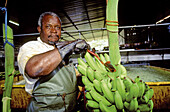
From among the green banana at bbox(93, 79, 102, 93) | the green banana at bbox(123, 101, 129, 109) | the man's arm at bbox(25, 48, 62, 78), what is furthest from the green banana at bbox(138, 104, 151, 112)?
the man's arm at bbox(25, 48, 62, 78)

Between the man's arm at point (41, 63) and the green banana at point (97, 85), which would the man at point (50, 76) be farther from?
the green banana at point (97, 85)

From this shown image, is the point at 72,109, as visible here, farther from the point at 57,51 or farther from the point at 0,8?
the point at 0,8

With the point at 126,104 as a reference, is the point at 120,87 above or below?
above

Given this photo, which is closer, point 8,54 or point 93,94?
point 93,94

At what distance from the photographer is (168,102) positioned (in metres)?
1.82

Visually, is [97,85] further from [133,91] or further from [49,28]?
[49,28]

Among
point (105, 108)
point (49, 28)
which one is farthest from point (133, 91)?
point (49, 28)

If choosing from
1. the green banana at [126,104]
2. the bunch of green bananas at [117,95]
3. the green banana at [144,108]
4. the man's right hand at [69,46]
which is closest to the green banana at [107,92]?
the bunch of green bananas at [117,95]

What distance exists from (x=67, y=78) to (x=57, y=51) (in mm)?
413

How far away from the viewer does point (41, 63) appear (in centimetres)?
81

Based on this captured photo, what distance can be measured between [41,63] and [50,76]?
272mm

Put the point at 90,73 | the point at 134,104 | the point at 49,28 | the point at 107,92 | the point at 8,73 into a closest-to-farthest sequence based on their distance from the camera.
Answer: the point at 134,104 < the point at 107,92 < the point at 90,73 < the point at 8,73 < the point at 49,28

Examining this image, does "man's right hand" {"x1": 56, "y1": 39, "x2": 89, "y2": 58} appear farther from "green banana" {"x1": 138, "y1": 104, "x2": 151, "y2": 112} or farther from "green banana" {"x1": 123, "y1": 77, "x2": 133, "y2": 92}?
"green banana" {"x1": 138, "y1": 104, "x2": 151, "y2": 112}

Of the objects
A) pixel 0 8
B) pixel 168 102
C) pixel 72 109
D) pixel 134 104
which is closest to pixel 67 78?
pixel 72 109
